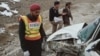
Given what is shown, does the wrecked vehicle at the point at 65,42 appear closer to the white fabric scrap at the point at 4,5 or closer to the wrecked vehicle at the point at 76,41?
the wrecked vehicle at the point at 76,41

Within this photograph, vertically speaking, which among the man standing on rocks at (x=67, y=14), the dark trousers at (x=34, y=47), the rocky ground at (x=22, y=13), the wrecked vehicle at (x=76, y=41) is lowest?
the rocky ground at (x=22, y=13)

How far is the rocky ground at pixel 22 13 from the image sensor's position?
11.3m

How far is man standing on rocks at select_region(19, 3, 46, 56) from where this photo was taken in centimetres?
633

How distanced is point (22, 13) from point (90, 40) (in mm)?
9146

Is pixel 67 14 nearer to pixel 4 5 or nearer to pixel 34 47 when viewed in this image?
pixel 34 47

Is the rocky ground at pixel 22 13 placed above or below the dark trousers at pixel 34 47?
below

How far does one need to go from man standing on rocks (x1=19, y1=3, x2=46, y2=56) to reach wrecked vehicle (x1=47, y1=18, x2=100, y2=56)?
100cm

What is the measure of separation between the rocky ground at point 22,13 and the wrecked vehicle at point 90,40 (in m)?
2.85

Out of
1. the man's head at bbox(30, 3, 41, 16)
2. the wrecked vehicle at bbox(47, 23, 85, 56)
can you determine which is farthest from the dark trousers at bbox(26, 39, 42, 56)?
the wrecked vehicle at bbox(47, 23, 85, 56)

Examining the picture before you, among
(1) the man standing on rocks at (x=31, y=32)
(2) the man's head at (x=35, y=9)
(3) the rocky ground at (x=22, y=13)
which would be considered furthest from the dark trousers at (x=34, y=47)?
(3) the rocky ground at (x=22, y=13)

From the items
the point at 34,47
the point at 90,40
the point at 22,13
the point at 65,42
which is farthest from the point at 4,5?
the point at 34,47

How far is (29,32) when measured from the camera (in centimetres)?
648

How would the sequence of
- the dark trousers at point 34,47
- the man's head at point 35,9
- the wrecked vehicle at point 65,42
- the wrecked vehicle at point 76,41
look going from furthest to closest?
1. the wrecked vehicle at point 65,42
2. the wrecked vehicle at point 76,41
3. the dark trousers at point 34,47
4. the man's head at point 35,9

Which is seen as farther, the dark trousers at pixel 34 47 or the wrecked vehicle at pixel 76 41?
the wrecked vehicle at pixel 76 41
